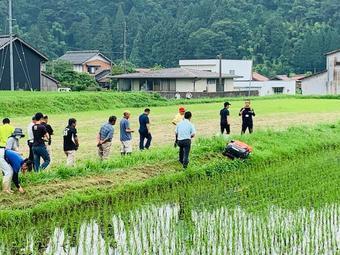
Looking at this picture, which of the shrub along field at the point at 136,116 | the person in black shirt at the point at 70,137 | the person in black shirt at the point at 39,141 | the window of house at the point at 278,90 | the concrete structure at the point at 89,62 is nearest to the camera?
the person in black shirt at the point at 39,141

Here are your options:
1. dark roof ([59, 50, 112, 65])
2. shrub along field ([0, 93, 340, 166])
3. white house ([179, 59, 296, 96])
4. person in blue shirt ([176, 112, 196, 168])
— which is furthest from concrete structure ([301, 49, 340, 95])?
person in blue shirt ([176, 112, 196, 168])

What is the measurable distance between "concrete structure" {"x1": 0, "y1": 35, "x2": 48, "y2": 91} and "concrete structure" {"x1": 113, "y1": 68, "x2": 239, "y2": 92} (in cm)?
1114

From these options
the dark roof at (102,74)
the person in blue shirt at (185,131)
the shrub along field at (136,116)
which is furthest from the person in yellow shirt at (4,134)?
the dark roof at (102,74)

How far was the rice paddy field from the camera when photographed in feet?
28.3

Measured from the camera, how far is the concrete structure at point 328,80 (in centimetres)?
5752

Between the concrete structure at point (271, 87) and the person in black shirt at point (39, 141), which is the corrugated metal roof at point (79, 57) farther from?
the person in black shirt at point (39, 141)

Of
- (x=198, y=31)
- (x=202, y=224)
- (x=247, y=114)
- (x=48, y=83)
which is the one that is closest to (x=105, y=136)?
(x=202, y=224)

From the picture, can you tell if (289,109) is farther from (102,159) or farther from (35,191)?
(35,191)

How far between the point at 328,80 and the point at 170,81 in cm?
1596

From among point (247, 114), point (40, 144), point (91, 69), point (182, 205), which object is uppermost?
point (91, 69)

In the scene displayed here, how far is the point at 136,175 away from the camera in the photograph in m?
13.5

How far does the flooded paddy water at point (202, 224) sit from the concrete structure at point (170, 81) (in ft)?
132

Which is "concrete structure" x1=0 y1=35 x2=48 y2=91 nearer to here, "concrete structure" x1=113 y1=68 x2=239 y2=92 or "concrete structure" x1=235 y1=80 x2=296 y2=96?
"concrete structure" x1=113 y1=68 x2=239 y2=92

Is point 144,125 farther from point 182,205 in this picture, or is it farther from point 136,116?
point 136,116
